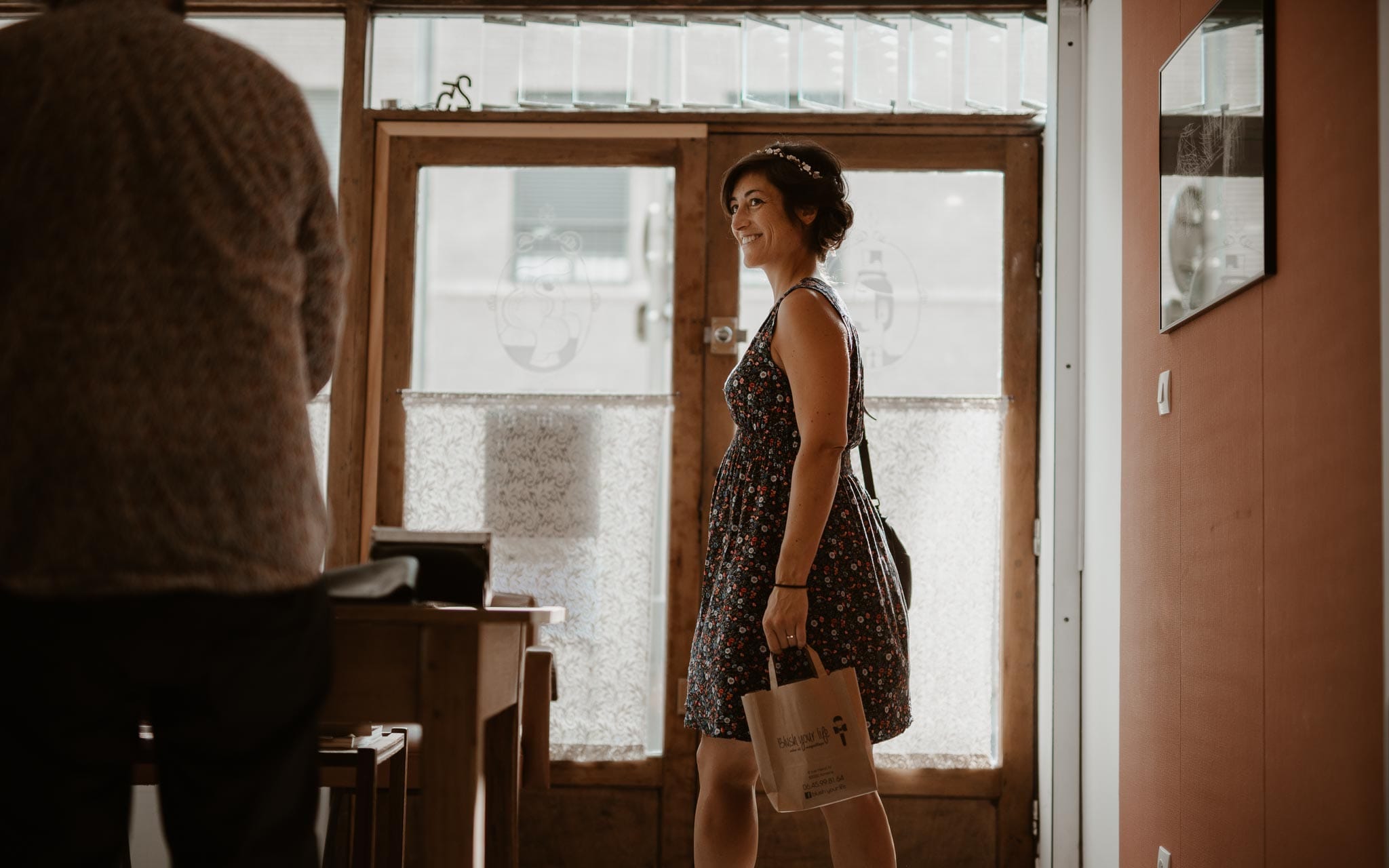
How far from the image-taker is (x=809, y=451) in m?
1.73

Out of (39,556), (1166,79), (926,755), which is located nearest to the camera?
(39,556)

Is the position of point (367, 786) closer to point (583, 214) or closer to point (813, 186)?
point (813, 186)

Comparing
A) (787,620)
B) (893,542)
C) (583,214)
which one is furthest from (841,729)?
(583,214)

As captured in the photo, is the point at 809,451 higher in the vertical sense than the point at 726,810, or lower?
higher

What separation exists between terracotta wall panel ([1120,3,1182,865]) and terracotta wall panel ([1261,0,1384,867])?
1.39ft

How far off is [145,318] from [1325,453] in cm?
134

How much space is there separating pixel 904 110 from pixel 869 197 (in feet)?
0.89

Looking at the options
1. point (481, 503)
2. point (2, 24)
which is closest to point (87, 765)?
point (481, 503)

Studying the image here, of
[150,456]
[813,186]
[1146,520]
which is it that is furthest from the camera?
[1146,520]

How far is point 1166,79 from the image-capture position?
1994mm

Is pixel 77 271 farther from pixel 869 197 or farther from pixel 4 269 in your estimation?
pixel 869 197

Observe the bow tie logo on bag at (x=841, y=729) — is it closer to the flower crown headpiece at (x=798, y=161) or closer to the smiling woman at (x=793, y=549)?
the smiling woman at (x=793, y=549)

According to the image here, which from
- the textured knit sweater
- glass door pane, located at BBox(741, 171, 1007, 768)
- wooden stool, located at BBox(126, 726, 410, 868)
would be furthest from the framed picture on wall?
wooden stool, located at BBox(126, 726, 410, 868)

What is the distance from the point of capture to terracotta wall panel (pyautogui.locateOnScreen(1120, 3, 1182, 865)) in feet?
6.47
